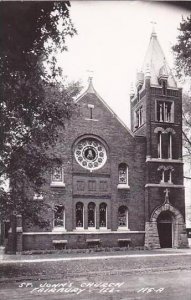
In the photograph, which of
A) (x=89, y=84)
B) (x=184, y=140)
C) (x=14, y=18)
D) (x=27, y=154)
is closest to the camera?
(x=14, y=18)

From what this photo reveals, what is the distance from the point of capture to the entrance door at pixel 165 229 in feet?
75.4

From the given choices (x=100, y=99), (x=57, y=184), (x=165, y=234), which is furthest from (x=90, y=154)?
(x=165, y=234)

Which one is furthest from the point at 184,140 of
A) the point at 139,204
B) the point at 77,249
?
the point at 77,249

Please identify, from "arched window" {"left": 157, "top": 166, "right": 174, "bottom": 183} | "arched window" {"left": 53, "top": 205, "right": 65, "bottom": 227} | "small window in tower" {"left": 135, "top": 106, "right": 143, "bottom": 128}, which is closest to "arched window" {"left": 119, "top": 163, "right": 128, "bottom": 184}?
"arched window" {"left": 157, "top": 166, "right": 174, "bottom": 183}

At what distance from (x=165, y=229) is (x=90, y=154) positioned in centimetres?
606

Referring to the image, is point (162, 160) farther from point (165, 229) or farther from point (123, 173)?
point (165, 229)

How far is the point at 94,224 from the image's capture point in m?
21.4

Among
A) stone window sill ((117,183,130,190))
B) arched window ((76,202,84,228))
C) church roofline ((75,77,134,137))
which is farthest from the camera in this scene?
stone window sill ((117,183,130,190))

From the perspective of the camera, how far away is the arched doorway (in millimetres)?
22969

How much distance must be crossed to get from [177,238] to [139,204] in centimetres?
283

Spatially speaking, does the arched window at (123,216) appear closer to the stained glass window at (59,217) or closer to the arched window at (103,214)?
the arched window at (103,214)

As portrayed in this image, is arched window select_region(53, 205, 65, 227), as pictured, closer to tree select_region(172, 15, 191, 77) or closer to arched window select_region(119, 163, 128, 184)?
arched window select_region(119, 163, 128, 184)

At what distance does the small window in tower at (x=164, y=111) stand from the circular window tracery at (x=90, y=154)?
3944 mm

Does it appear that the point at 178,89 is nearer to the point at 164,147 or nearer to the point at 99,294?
the point at 164,147
